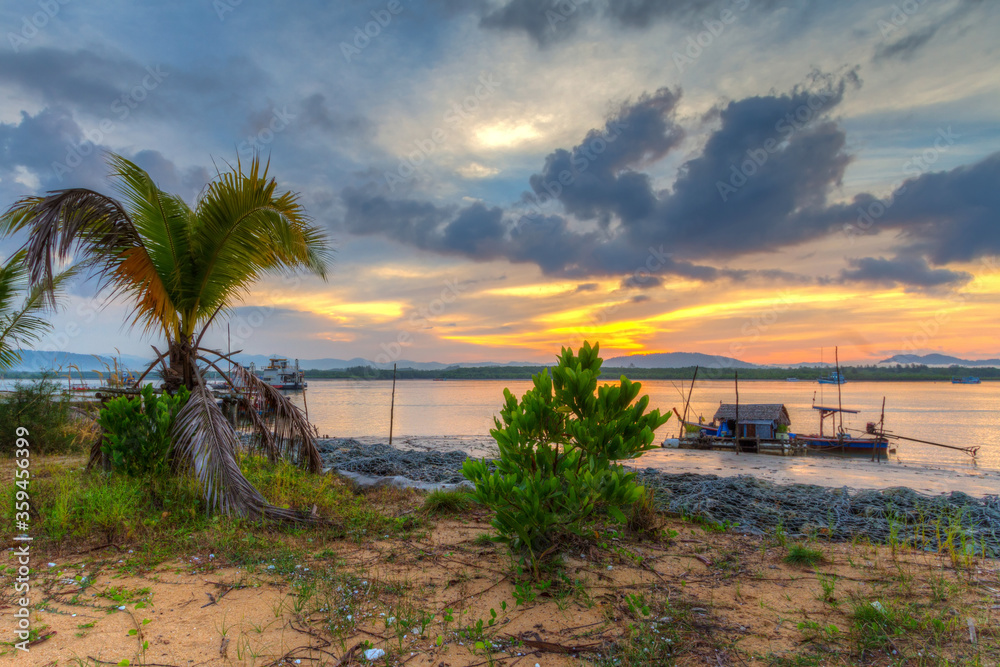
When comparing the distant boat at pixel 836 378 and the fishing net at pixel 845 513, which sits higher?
the distant boat at pixel 836 378

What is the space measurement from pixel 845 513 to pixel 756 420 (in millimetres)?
19354

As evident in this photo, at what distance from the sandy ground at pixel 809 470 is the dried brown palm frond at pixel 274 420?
307 inches

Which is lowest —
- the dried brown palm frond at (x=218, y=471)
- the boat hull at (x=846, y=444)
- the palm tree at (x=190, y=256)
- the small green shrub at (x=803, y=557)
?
the boat hull at (x=846, y=444)

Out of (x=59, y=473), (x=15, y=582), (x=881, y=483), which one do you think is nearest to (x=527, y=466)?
(x=15, y=582)

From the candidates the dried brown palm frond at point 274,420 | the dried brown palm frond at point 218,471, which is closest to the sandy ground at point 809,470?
the dried brown palm frond at point 274,420

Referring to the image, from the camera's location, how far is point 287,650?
2.96 metres

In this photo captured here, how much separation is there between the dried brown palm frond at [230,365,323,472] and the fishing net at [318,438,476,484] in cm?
226

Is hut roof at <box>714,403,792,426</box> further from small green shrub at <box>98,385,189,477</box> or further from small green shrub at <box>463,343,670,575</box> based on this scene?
small green shrub at <box>98,385,189,477</box>

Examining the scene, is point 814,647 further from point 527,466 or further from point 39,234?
point 39,234

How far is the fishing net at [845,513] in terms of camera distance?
18.5 feet

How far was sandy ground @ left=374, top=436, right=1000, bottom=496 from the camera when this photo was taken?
12891 millimetres

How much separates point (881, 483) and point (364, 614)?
15.0m

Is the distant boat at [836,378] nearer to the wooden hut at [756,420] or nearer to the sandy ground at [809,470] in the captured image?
the wooden hut at [756,420]

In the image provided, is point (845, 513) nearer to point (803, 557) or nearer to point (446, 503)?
point (803, 557)
